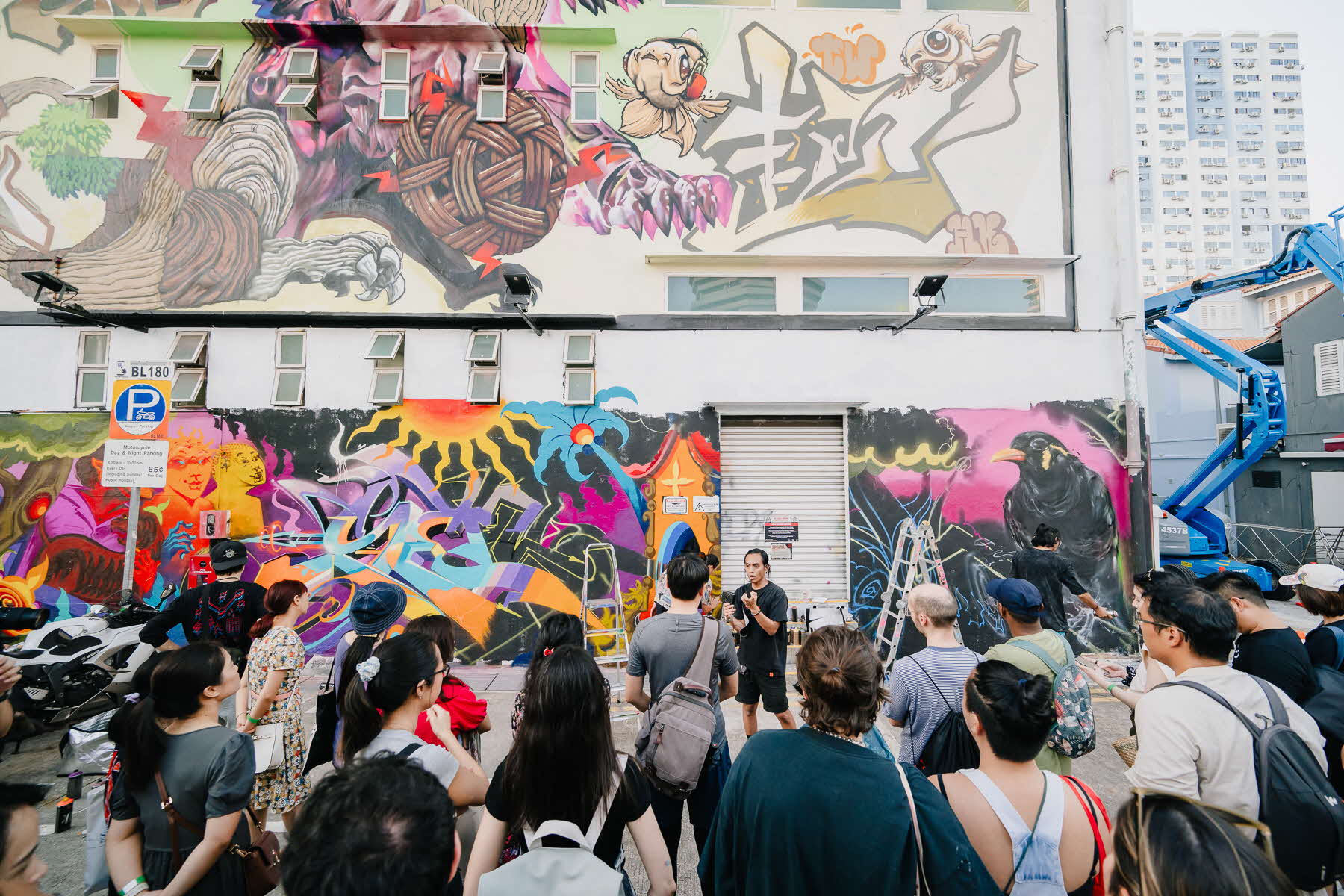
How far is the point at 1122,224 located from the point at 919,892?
34.6ft

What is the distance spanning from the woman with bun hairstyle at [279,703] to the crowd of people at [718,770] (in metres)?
0.02

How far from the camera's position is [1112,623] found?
866 cm

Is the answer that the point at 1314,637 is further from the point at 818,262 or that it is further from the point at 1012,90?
the point at 1012,90

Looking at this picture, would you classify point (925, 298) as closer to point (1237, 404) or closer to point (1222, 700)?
point (1237, 404)

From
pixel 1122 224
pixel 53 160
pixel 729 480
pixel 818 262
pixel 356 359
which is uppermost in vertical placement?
pixel 53 160

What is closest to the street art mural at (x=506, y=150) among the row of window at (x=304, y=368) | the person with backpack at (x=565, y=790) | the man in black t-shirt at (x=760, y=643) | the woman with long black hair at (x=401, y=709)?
the row of window at (x=304, y=368)

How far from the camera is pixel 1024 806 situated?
2.09 m

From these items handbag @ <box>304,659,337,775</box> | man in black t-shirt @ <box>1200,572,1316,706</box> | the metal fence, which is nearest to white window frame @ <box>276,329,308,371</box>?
handbag @ <box>304,659,337,775</box>

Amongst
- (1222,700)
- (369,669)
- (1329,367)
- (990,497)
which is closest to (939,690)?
(1222,700)

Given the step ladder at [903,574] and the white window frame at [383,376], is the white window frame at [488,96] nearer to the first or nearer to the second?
the white window frame at [383,376]

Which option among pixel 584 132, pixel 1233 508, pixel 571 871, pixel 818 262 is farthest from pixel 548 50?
pixel 1233 508

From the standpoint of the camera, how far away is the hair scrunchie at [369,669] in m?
2.50

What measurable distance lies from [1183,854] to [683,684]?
2.19 m

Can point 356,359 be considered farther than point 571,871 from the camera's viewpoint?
Yes
